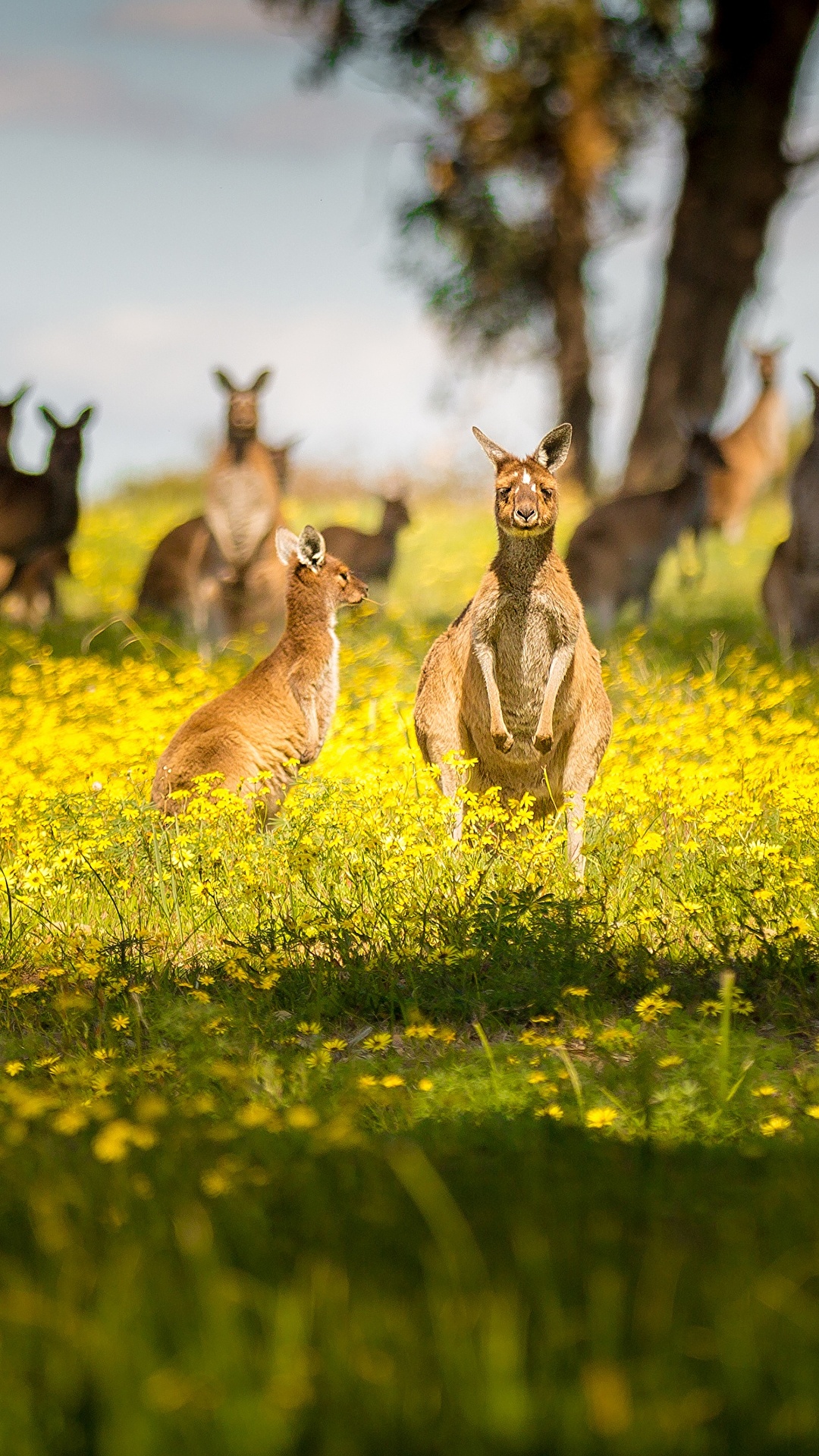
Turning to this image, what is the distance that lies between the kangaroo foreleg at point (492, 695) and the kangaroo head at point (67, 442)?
7374 millimetres

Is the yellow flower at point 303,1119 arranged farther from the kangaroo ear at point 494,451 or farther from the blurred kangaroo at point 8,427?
the blurred kangaroo at point 8,427

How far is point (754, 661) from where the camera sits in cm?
1012

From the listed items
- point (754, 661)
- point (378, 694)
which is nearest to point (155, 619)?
point (378, 694)

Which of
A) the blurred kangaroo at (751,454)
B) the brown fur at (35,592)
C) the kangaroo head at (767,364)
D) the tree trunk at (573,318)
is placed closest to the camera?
the brown fur at (35,592)

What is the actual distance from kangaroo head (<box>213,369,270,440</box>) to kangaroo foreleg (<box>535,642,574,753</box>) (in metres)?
6.36

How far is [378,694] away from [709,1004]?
195 inches

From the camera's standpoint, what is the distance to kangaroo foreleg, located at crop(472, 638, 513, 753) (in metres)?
6.03

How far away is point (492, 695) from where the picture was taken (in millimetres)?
6070

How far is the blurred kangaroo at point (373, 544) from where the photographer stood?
1375 cm

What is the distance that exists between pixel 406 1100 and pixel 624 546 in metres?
9.66

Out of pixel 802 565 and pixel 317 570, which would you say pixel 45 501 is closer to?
pixel 317 570

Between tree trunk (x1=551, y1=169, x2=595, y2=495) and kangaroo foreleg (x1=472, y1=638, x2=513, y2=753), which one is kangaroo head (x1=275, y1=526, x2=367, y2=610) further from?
tree trunk (x1=551, y1=169, x2=595, y2=495)

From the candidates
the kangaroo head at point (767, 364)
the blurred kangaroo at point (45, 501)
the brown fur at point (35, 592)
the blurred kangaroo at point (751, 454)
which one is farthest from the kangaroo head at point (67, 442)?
the kangaroo head at point (767, 364)

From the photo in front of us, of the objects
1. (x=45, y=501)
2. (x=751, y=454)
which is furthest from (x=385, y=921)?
(x=751, y=454)
